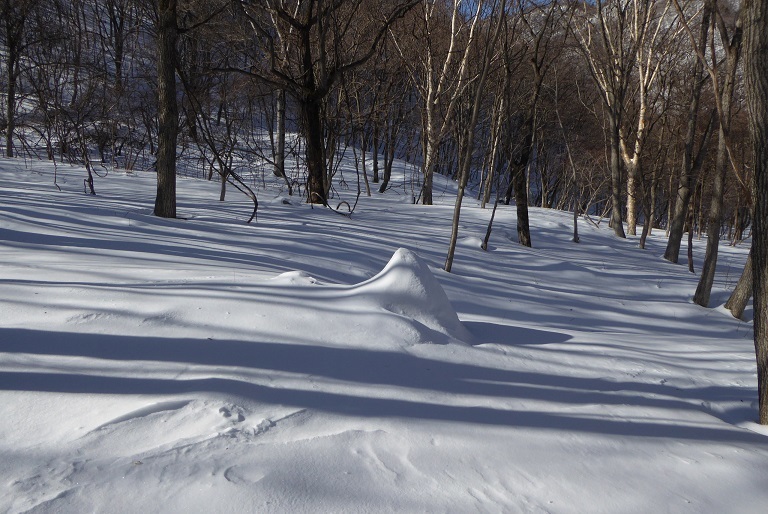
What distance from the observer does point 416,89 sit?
1814 centimetres

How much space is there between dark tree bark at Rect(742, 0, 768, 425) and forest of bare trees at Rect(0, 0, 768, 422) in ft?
0.12

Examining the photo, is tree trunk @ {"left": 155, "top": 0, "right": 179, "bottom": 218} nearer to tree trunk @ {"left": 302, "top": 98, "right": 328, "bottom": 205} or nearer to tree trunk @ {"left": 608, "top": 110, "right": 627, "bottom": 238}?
tree trunk @ {"left": 302, "top": 98, "right": 328, "bottom": 205}

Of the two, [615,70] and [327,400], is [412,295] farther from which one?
[615,70]

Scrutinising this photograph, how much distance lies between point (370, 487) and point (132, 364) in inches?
52.3

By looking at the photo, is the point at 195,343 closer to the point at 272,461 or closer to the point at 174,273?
the point at 272,461

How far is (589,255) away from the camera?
1067 centimetres

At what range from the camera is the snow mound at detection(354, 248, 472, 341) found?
3680 millimetres

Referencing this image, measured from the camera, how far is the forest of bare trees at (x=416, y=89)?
25.6 feet

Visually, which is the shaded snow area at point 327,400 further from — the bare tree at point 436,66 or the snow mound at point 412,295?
the bare tree at point 436,66

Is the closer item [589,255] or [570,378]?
[570,378]

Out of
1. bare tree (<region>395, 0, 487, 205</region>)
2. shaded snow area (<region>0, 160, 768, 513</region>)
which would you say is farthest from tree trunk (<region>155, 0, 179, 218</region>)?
bare tree (<region>395, 0, 487, 205</region>)

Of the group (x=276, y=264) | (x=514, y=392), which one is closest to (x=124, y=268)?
(x=276, y=264)

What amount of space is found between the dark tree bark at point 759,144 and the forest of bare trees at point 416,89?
36 mm

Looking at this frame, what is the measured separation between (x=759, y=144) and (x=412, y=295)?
2266mm
